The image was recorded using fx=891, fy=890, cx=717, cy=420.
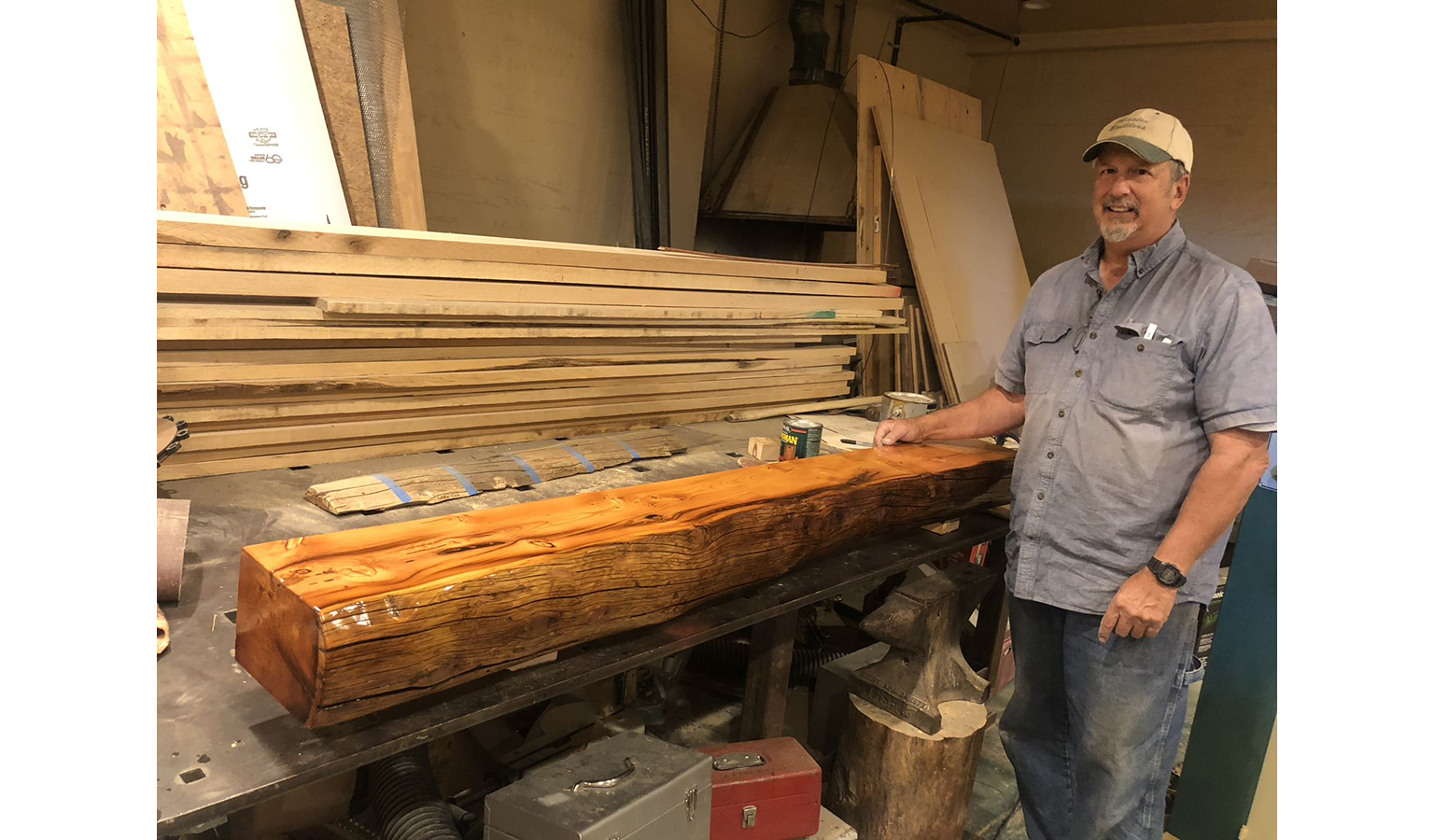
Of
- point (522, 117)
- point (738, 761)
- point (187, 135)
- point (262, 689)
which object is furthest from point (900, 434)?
point (522, 117)

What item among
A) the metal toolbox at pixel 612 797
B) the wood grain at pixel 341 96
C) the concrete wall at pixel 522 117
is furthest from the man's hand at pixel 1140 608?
the concrete wall at pixel 522 117

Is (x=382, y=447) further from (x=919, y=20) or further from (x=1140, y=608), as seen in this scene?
(x=919, y=20)

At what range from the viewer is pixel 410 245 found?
2.73 meters

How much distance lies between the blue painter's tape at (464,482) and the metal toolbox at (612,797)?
827 millimetres

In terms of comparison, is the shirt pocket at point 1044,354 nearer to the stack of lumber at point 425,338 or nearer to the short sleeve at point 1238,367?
the short sleeve at point 1238,367

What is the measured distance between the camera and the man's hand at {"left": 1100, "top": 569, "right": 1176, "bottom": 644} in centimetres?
A: 218

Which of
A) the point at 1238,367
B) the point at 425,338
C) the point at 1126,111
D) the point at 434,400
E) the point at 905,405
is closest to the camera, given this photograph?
the point at 1238,367

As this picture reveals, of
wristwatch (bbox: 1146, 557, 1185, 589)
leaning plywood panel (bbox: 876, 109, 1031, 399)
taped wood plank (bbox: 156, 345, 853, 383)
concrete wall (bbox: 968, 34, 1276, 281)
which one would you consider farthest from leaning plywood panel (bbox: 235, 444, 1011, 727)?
concrete wall (bbox: 968, 34, 1276, 281)

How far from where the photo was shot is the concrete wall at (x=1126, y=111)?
7.05 m

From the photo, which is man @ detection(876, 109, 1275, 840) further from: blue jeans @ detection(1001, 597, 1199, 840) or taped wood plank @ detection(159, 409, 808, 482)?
taped wood plank @ detection(159, 409, 808, 482)

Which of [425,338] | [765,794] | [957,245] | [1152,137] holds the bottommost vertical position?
[765,794]

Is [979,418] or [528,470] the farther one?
[979,418]

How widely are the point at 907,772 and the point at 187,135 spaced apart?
3044mm

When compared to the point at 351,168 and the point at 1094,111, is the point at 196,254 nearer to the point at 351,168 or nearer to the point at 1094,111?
the point at 351,168
